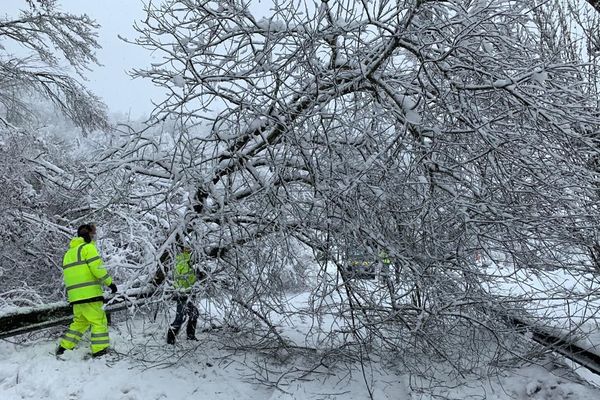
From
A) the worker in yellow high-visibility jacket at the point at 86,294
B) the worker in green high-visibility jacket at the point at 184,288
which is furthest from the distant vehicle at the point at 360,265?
the worker in yellow high-visibility jacket at the point at 86,294

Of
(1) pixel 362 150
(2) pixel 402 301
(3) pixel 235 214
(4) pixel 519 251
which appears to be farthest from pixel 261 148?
(4) pixel 519 251

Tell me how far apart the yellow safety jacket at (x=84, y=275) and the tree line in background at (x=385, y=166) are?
1.54ft

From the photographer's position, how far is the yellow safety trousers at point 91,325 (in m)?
5.39

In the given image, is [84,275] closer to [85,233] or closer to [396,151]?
[85,233]

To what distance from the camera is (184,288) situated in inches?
214

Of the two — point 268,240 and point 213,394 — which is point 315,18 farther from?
point 213,394

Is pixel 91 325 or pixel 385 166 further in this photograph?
pixel 91 325

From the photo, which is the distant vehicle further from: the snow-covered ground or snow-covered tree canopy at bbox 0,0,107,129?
snow-covered tree canopy at bbox 0,0,107,129

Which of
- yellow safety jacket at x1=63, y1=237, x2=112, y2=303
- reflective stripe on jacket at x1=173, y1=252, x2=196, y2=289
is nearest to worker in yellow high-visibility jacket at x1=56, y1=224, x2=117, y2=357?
yellow safety jacket at x1=63, y1=237, x2=112, y2=303

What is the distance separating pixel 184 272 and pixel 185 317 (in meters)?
1.06

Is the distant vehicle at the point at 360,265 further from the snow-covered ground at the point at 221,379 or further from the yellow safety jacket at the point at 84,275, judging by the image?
the yellow safety jacket at the point at 84,275

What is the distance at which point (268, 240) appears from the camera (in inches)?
211

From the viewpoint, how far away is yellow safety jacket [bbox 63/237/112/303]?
5.46m

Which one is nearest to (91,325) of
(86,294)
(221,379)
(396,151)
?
(86,294)
